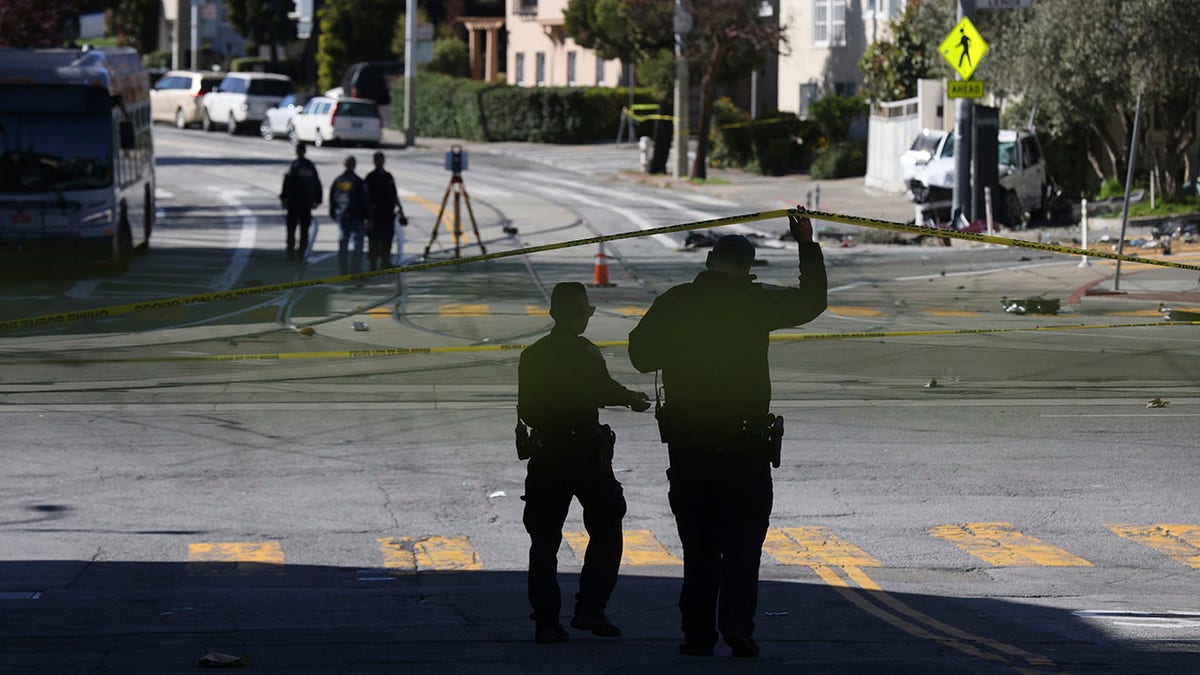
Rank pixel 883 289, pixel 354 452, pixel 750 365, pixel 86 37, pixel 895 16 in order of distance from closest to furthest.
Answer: pixel 750 365 → pixel 354 452 → pixel 883 289 → pixel 895 16 → pixel 86 37

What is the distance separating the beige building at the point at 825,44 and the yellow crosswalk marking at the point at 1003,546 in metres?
37.4

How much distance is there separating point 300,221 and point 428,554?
643 inches

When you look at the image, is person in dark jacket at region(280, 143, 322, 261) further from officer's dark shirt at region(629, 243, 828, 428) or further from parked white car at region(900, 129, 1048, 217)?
officer's dark shirt at region(629, 243, 828, 428)

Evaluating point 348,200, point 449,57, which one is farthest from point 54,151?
point 449,57

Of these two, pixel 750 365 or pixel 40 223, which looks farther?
pixel 40 223

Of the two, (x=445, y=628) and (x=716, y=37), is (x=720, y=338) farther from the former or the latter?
(x=716, y=37)

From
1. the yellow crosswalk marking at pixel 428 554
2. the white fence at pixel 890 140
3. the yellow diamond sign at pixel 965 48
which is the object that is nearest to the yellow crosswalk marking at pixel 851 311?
the yellow diamond sign at pixel 965 48

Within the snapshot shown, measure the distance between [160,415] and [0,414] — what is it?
1187 mm

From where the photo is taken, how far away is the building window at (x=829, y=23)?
48969 millimetres

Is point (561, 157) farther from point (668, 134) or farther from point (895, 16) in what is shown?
point (895, 16)

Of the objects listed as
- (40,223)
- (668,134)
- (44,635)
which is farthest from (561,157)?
(44,635)

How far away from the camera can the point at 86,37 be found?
8531 cm

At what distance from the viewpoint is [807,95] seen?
51156mm

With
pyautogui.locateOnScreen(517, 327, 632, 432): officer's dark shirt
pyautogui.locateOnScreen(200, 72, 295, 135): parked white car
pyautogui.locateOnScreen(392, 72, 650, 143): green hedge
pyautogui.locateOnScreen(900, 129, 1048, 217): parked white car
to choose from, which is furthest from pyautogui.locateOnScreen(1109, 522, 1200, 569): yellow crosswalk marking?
pyautogui.locateOnScreen(200, 72, 295, 135): parked white car
